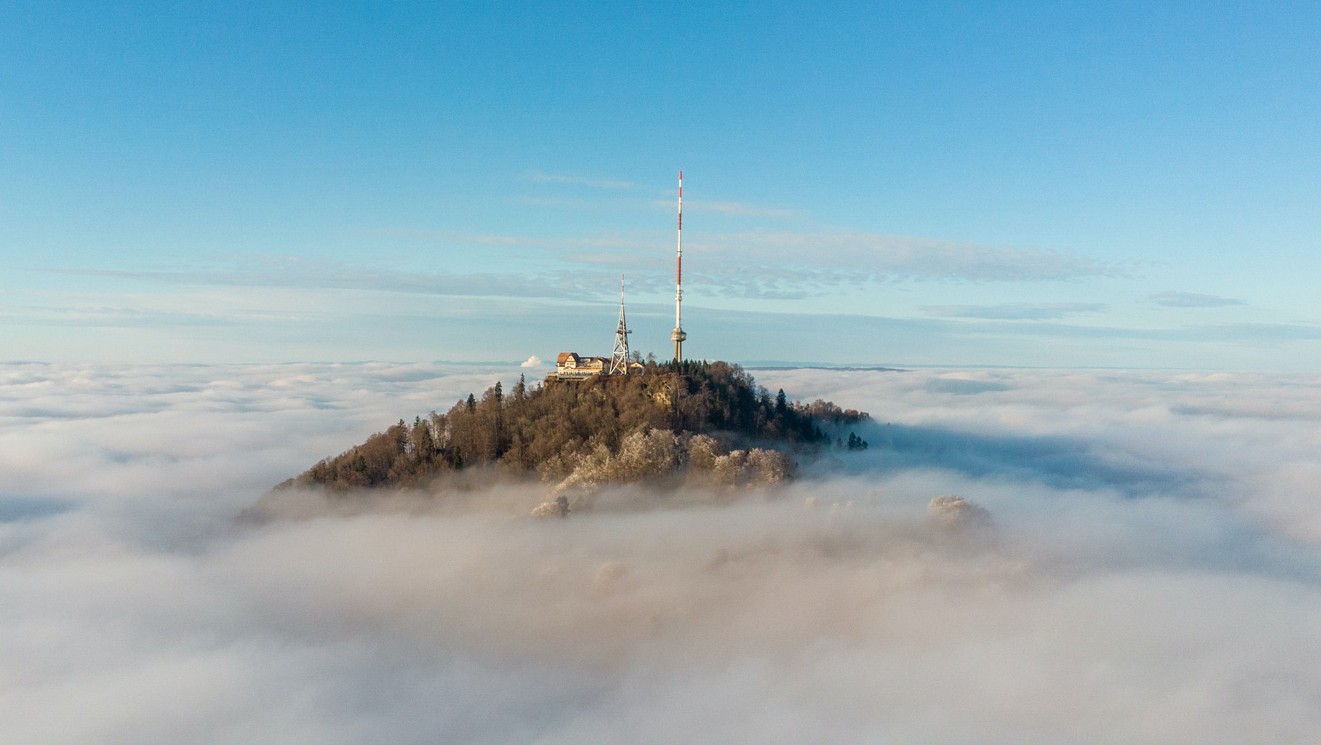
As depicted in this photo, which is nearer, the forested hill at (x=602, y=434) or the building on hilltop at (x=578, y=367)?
the forested hill at (x=602, y=434)

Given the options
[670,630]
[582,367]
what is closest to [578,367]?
[582,367]

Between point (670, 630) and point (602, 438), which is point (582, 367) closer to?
point (602, 438)

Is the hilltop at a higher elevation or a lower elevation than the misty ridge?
higher

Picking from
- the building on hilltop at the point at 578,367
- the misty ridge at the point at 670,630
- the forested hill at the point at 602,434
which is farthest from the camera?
the building on hilltop at the point at 578,367

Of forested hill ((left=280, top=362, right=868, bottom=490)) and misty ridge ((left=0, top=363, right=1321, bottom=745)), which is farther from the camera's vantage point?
forested hill ((left=280, top=362, right=868, bottom=490))

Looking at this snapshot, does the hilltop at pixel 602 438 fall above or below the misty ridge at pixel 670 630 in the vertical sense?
above
